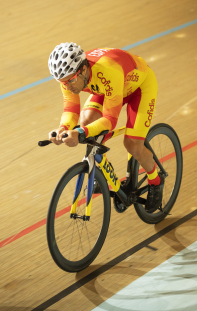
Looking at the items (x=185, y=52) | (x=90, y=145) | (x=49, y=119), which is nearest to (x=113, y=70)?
(x=90, y=145)

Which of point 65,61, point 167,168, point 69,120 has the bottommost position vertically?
point 167,168

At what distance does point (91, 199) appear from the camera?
7.54 ft

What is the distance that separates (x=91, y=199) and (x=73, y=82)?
2.22 ft

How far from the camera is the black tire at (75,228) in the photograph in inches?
84.0

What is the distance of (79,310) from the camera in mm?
2215

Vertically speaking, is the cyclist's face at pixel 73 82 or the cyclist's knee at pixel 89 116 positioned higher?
the cyclist's face at pixel 73 82

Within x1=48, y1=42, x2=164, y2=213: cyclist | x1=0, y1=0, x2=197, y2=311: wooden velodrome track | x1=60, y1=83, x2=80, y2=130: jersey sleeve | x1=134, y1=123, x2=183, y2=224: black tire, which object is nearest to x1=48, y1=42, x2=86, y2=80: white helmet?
x1=48, y1=42, x2=164, y2=213: cyclist

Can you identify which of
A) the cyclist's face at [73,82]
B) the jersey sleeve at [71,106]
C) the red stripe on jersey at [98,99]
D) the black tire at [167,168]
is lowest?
the black tire at [167,168]

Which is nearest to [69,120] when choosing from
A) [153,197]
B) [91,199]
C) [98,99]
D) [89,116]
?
[89,116]

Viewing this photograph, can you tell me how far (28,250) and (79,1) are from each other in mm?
5022

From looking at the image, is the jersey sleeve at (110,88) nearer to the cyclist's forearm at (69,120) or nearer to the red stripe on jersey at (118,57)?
the red stripe on jersey at (118,57)

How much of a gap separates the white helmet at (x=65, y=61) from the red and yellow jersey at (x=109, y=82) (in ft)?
0.46

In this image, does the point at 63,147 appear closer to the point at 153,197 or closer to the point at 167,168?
the point at 167,168

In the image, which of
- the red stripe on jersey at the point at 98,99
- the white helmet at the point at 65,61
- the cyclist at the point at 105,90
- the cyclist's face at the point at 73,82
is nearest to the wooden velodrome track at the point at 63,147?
the cyclist at the point at 105,90
